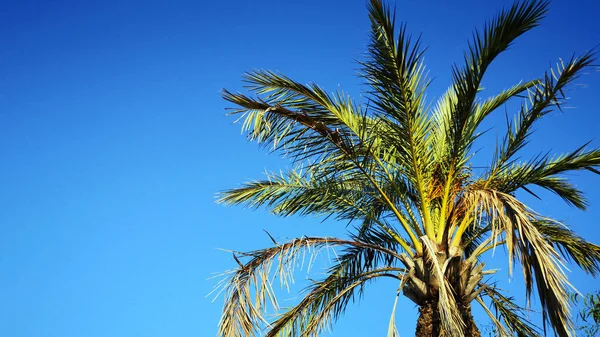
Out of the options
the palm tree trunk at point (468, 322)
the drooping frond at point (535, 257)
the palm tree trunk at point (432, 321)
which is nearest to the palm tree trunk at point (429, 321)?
the palm tree trunk at point (432, 321)

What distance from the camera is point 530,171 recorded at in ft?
30.7

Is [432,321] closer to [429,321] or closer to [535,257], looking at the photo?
[429,321]

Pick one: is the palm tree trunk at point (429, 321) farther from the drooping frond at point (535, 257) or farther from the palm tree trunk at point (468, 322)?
the drooping frond at point (535, 257)

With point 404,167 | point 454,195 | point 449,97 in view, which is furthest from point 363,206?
point 449,97

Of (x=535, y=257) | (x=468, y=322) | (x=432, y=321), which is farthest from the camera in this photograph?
(x=468, y=322)

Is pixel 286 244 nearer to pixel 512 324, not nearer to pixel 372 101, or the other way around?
pixel 372 101

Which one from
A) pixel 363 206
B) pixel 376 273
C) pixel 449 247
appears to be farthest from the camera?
pixel 363 206

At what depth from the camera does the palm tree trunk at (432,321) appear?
8.78m

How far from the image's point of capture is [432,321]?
28.9ft

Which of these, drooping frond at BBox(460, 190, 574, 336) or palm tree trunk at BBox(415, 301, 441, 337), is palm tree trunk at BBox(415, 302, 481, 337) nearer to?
palm tree trunk at BBox(415, 301, 441, 337)

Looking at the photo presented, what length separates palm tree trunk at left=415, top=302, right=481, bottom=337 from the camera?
878cm

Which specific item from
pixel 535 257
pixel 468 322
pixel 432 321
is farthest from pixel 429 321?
pixel 535 257

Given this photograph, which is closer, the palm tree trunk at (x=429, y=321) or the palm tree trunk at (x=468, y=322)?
the palm tree trunk at (x=429, y=321)

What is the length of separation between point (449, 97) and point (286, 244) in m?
3.89
